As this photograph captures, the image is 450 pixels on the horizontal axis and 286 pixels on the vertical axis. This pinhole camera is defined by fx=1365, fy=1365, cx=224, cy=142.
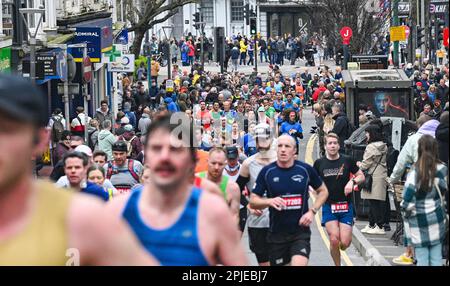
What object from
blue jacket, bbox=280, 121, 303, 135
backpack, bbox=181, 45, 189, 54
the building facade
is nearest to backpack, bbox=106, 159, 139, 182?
blue jacket, bbox=280, 121, 303, 135

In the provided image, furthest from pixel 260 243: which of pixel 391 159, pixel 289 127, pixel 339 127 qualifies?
pixel 289 127

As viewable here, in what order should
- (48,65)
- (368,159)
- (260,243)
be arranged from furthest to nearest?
(48,65) < (368,159) < (260,243)

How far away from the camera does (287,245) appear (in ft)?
39.1

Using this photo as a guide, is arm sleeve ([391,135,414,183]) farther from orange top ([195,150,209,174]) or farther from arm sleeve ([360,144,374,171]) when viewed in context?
arm sleeve ([360,144,374,171])

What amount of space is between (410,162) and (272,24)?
91205 millimetres

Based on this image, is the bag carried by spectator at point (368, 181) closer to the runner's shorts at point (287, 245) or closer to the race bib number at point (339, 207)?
the race bib number at point (339, 207)

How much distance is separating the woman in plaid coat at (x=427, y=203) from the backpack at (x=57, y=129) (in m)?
12.2

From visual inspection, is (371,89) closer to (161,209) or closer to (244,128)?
(244,128)

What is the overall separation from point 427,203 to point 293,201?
1159 mm

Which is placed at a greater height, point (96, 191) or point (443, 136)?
point (443, 136)

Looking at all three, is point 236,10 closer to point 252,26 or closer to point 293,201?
point 252,26

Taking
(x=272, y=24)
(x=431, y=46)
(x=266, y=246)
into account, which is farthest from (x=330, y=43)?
(x=266, y=246)

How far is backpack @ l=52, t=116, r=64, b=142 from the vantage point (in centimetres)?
2397

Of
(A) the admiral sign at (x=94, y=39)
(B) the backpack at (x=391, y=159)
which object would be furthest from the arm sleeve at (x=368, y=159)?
(A) the admiral sign at (x=94, y=39)
